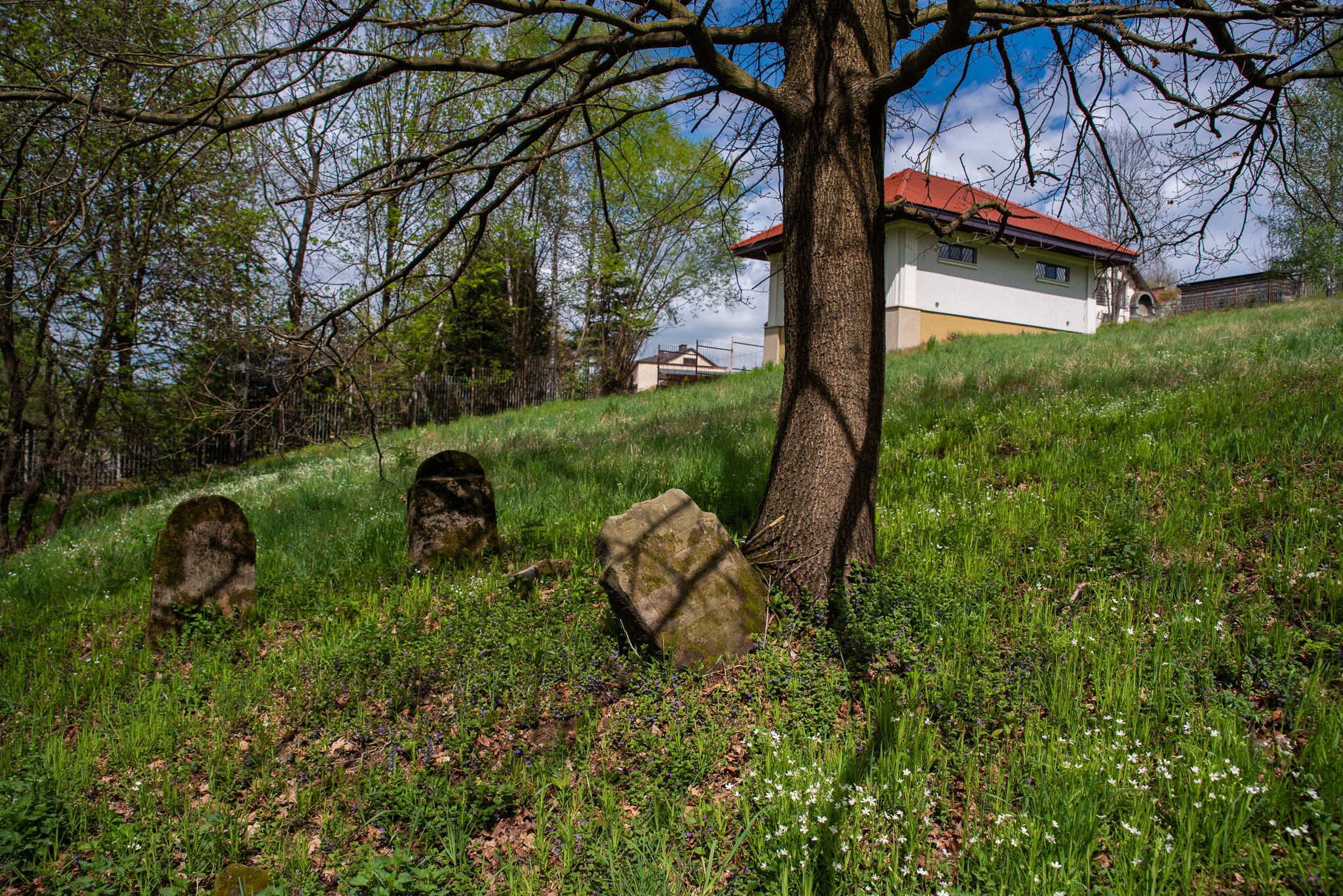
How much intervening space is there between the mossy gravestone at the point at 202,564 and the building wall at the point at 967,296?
17383 mm

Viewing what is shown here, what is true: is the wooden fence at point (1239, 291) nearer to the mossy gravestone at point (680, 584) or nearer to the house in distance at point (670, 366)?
the house in distance at point (670, 366)

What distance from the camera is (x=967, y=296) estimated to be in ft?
76.3

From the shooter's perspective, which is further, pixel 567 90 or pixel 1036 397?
pixel 1036 397

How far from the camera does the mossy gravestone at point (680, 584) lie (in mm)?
3514

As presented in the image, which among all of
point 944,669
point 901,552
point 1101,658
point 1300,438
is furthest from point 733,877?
point 1300,438

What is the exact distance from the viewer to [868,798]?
7.74 feet


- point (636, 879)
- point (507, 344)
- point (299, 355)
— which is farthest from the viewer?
point (507, 344)

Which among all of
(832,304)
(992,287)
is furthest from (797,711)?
(992,287)

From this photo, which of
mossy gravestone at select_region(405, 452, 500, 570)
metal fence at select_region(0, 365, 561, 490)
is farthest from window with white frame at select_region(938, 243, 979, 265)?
mossy gravestone at select_region(405, 452, 500, 570)

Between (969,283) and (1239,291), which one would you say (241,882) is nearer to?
(969,283)

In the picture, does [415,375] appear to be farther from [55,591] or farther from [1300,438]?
[1300,438]

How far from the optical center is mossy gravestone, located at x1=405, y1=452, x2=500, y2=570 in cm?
524

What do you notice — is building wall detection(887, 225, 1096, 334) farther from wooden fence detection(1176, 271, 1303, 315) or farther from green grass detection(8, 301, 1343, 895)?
green grass detection(8, 301, 1343, 895)

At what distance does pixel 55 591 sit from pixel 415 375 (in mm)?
15192
